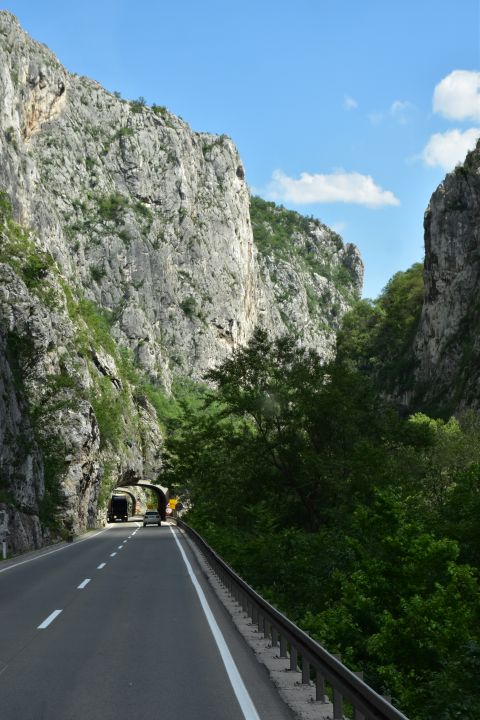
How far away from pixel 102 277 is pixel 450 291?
58026 millimetres

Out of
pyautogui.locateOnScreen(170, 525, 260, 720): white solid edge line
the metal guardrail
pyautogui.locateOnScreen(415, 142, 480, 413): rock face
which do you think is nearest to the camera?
the metal guardrail

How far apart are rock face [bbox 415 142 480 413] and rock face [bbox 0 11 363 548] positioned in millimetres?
36070

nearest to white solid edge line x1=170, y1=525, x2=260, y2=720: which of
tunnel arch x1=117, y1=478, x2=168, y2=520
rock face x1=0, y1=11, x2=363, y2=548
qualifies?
rock face x1=0, y1=11, x2=363, y2=548

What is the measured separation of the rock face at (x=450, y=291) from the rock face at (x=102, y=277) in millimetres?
36070

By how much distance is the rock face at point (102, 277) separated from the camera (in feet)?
203

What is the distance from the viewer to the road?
7273mm

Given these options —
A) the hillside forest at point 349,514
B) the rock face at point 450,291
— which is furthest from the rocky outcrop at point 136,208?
the hillside forest at point 349,514

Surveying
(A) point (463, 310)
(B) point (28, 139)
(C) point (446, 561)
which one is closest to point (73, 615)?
(C) point (446, 561)

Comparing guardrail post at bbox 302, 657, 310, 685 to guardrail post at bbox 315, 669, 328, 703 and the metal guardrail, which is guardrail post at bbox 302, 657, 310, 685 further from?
guardrail post at bbox 315, 669, 328, 703

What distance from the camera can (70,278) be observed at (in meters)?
116

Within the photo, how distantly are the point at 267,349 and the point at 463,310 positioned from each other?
180 ft

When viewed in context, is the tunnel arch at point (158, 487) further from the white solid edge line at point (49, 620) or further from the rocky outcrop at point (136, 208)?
the white solid edge line at point (49, 620)

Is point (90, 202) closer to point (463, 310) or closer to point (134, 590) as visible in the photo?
point (463, 310)

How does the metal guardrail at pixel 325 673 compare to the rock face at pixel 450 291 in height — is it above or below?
below
